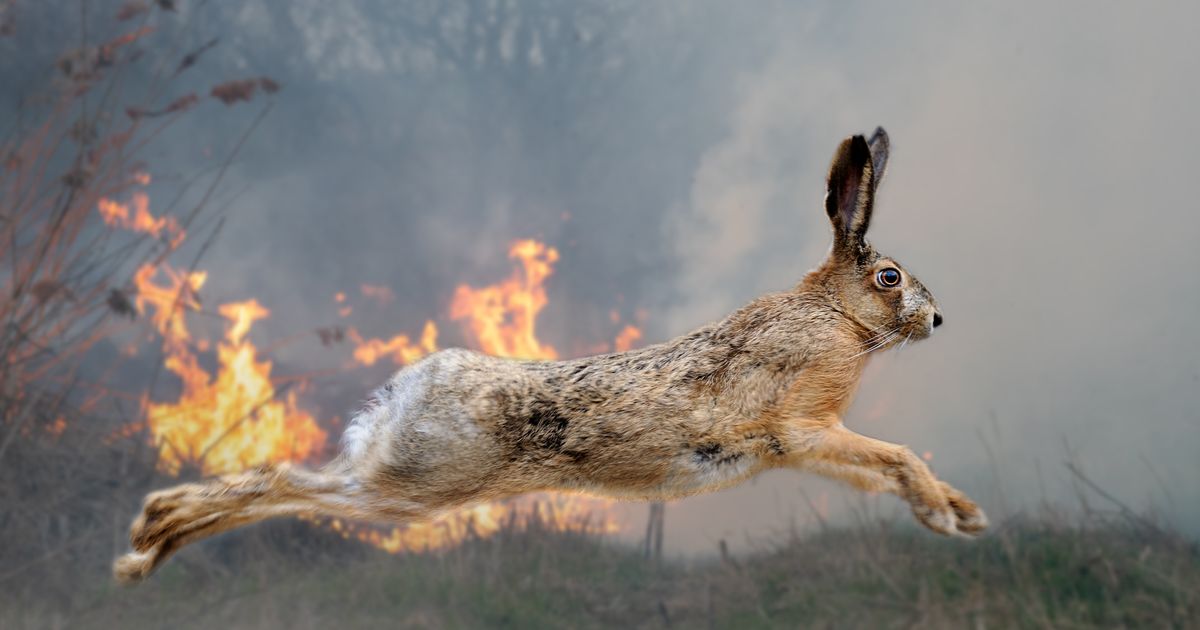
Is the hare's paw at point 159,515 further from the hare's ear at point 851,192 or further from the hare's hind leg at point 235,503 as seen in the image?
the hare's ear at point 851,192

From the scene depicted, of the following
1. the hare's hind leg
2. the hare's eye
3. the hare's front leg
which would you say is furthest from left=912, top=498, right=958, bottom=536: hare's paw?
the hare's hind leg

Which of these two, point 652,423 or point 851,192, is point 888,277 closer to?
point 851,192

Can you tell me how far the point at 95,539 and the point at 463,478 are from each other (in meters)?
6.58

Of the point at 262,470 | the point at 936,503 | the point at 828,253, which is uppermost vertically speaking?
the point at 828,253

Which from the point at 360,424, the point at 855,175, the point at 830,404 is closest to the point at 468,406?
the point at 360,424

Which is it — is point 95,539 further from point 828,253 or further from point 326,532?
point 828,253

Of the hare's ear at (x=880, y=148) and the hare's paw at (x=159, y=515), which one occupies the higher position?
the hare's ear at (x=880, y=148)

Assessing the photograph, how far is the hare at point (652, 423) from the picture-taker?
2.98 meters

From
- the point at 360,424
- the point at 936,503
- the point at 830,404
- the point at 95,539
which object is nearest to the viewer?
the point at 936,503

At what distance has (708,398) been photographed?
2.99m

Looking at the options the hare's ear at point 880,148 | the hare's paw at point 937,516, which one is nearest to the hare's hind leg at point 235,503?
the hare's paw at point 937,516

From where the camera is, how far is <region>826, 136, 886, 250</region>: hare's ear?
2908 millimetres

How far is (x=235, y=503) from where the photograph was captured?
10.5 ft

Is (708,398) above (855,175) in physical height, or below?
below
